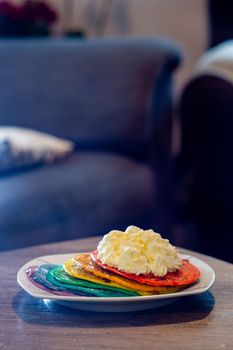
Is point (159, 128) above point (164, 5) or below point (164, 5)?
below

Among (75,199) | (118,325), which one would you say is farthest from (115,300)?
(75,199)

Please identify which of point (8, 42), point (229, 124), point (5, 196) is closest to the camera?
point (5, 196)

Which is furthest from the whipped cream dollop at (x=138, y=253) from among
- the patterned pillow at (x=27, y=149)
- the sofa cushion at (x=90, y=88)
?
the sofa cushion at (x=90, y=88)

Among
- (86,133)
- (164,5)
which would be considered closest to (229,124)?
(86,133)

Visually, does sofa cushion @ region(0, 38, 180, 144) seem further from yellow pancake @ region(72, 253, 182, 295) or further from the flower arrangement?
yellow pancake @ region(72, 253, 182, 295)

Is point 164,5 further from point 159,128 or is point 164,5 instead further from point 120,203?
point 120,203
